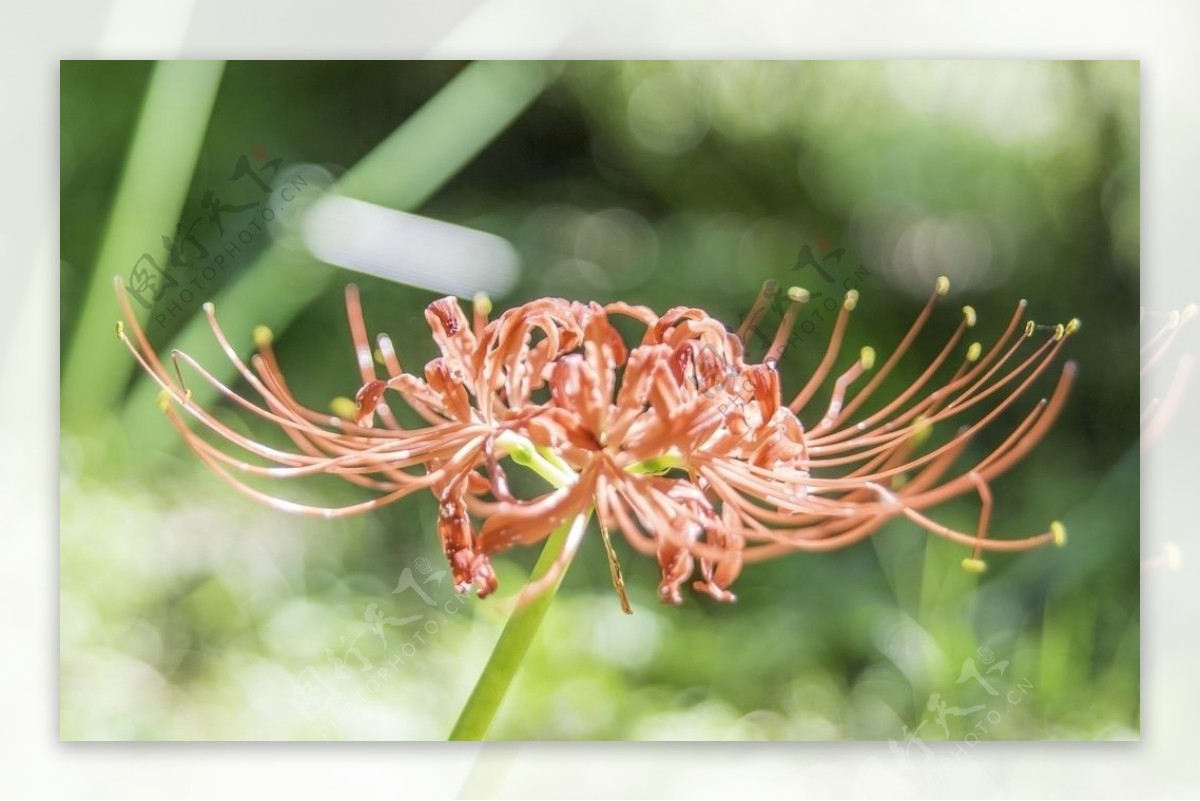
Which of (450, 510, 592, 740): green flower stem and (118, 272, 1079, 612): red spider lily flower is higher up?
(118, 272, 1079, 612): red spider lily flower

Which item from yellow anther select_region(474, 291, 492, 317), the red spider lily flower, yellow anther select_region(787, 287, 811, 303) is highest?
yellow anther select_region(787, 287, 811, 303)

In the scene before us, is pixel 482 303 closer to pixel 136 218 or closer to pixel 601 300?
pixel 601 300

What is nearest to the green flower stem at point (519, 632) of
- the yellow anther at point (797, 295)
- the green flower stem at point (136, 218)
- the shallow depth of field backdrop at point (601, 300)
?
the shallow depth of field backdrop at point (601, 300)

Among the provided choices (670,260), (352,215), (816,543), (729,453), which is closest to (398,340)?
(352,215)

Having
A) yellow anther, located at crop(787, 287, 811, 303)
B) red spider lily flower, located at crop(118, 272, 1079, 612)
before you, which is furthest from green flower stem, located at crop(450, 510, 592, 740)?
yellow anther, located at crop(787, 287, 811, 303)

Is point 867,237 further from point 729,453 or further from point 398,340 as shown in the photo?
point 398,340

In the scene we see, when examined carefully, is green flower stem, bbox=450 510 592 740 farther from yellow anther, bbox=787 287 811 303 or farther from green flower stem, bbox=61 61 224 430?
green flower stem, bbox=61 61 224 430

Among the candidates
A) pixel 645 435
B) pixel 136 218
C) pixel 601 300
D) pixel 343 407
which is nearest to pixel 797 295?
pixel 601 300
